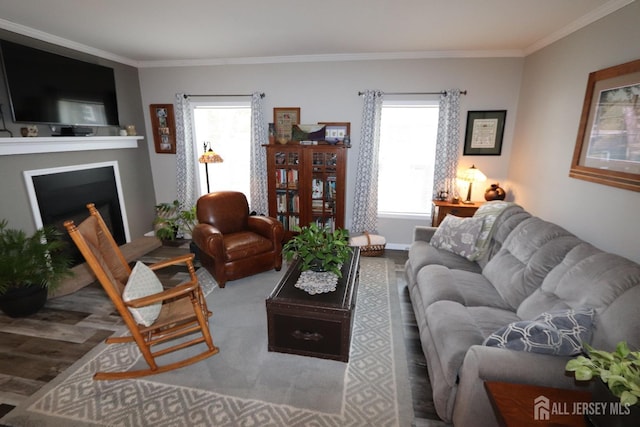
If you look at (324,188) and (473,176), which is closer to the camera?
(473,176)

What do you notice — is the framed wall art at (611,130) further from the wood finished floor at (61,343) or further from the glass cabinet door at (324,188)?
the glass cabinet door at (324,188)

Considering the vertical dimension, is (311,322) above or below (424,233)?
below

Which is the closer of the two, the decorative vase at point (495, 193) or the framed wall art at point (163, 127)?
the decorative vase at point (495, 193)

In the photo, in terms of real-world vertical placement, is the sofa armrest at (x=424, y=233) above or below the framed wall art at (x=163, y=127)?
below

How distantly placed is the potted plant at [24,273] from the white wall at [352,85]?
2360 mm

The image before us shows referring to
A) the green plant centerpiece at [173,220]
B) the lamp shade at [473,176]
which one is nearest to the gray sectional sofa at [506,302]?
the lamp shade at [473,176]

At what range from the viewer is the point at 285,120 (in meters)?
4.30

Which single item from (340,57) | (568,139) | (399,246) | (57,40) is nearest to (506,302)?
(568,139)

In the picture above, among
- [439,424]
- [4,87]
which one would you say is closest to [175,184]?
[4,87]

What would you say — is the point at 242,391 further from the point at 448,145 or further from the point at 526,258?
the point at 448,145

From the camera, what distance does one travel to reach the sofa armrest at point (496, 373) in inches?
53.5

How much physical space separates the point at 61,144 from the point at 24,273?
1545 millimetres

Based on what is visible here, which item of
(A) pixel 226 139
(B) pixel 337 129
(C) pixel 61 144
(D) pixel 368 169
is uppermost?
(B) pixel 337 129

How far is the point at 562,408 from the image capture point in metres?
1.12
